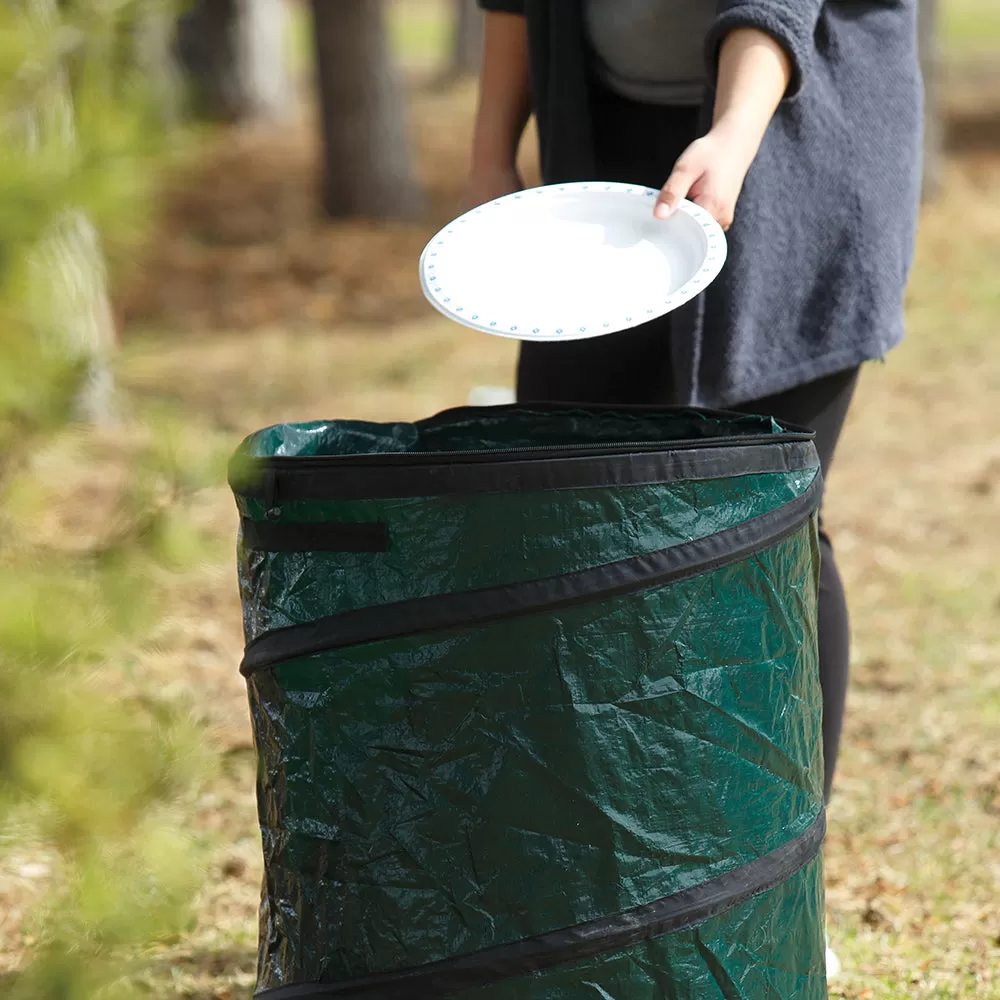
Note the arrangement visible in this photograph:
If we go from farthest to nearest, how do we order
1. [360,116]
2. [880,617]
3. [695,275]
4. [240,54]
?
[240,54] → [360,116] → [880,617] → [695,275]

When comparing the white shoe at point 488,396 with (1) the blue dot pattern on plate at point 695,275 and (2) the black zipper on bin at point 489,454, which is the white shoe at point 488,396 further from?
(2) the black zipper on bin at point 489,454

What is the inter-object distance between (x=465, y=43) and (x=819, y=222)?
52.6 feet

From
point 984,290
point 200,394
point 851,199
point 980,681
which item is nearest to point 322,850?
point 851,199

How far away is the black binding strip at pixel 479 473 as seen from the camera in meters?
1.48

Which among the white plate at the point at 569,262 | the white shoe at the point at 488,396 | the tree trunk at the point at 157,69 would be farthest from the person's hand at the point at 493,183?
the tree trunk at the point at 157,69

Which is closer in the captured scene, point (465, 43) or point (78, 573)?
point (78, 573)

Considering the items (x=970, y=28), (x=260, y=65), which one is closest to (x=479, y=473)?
(x=260, y=65)

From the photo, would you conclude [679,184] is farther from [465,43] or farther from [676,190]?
[465,43]

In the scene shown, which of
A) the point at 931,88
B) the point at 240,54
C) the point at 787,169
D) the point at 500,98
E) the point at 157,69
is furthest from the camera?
the point at 240,54

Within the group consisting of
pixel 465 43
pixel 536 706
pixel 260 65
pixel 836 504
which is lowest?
pixel 465 43

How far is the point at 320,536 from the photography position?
1543 mm

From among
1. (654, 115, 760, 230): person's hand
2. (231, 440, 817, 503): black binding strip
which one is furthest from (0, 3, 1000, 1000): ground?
(654, 115, 760, 230): person's hand

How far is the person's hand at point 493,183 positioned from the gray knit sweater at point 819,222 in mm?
268

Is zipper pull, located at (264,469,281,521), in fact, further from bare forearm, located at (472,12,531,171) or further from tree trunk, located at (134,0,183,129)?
bare forearm, located at (472,12,531,171)
